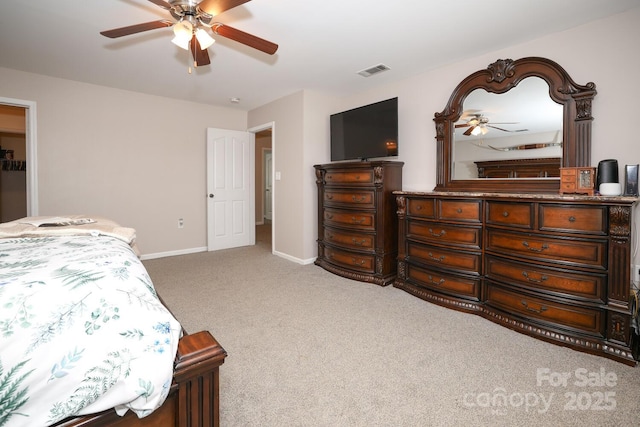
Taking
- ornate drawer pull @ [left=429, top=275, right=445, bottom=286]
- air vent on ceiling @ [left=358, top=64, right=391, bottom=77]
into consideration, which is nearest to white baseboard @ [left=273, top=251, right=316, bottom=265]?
ornate drawer pull @ [left=429, top=275, right=445, bottom=286]

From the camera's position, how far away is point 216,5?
183 cm

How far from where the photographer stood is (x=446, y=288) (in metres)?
2.81

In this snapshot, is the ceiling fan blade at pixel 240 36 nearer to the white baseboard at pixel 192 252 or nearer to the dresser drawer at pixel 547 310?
the dresser drawer at pixel 547 310

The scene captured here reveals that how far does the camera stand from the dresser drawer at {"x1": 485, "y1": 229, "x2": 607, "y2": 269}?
6.64ft

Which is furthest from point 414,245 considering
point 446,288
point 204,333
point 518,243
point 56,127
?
point 56,127

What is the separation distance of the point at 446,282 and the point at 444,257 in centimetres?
23

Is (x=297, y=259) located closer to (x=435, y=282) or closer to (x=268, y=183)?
(x=435, y=282)

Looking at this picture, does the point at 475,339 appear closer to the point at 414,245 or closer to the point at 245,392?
the point at 414,245

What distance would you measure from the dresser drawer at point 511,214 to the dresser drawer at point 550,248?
78 millimetres

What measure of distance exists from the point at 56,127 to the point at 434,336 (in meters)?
4.83

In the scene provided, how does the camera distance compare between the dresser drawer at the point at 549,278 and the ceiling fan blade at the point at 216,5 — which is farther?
the dresser drawer at the point at 549,278

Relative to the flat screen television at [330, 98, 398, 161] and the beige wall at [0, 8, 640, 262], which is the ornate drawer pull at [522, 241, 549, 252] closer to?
the beige wall at [0, 8, 640, 262]

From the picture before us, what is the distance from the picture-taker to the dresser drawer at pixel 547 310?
2.03m

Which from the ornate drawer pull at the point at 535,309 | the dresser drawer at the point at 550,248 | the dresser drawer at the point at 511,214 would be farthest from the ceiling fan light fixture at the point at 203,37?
the ornate drawer pull at the point at 535,309
